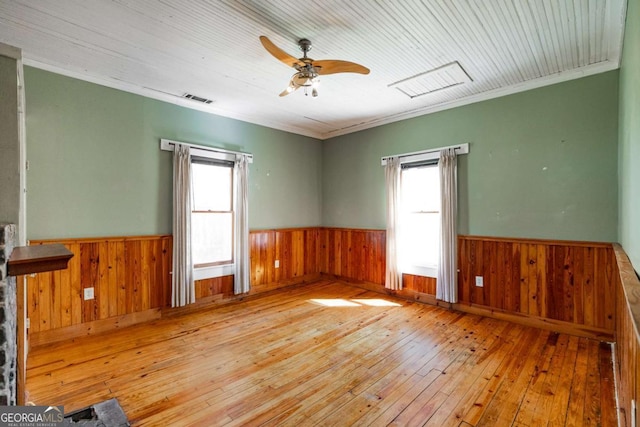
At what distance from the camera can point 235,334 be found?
3.17m

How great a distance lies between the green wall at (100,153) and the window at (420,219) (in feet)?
8.69

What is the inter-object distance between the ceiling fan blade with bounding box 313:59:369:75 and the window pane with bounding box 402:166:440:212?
2151mm

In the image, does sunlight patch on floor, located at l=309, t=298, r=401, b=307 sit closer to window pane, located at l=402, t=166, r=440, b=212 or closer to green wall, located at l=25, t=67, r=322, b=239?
window pane, located at l=402, t=166, r=440, b=212

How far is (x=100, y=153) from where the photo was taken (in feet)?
10.5

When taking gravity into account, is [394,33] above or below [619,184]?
above

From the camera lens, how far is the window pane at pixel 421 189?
4.13m

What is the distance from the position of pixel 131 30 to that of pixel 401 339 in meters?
3.74

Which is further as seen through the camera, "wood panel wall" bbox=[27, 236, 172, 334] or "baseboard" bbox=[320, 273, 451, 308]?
"baseboard" bbox=[320, 273, 451, 308]

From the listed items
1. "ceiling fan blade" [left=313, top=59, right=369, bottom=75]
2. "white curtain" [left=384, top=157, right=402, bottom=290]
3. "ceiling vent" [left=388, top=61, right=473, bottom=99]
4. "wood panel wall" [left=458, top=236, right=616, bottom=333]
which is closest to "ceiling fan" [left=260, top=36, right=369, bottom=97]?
"ceiling fan blade" [left=313, top=59, right=369, bottom=75]

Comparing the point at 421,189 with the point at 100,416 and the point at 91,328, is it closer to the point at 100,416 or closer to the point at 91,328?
the point at 100,416

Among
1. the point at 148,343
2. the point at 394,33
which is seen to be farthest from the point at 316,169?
the point at 148,343

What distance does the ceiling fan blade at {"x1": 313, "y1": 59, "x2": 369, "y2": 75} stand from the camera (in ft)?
7.98

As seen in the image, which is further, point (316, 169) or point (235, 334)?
point (316, 169)

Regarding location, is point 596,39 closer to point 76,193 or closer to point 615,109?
point 615,109
